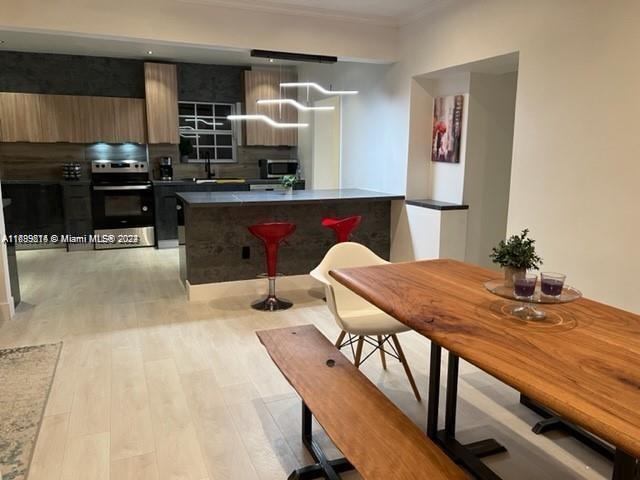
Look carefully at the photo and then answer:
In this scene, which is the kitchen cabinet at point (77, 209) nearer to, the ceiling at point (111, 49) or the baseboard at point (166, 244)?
the baseboard at point (166, 244)

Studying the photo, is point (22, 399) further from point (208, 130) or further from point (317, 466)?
point (208, 130)

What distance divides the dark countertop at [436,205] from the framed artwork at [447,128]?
41cm

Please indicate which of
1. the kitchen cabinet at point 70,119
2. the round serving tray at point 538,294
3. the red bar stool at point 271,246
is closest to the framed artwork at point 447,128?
the red bar stool at point 271,246

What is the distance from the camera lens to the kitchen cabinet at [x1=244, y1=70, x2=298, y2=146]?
7.26 metres

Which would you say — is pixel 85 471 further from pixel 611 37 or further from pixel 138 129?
pixel 138 129

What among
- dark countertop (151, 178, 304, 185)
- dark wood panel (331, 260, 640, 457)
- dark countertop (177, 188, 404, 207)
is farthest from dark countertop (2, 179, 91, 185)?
dark wood panel (331, 260, 640, 457)

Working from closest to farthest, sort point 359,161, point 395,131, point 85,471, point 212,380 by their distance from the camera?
point 85,471
point 212,380
point 395,131
point 359,161

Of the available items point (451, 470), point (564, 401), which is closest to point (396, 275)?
point (451, 470)

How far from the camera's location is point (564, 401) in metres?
1.17

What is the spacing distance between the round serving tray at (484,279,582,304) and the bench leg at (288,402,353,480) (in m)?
0.93

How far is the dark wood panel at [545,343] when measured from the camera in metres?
1.15

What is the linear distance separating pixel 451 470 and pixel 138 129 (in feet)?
22.1

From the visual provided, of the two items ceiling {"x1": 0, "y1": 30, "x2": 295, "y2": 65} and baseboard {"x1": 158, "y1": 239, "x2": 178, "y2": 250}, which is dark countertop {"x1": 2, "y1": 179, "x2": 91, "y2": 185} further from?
ceiling {"x1": 0, "y1": 30, "x2": 295, "y2": 65}

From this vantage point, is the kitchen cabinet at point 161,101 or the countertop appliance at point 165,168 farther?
the countertop appliance at point 165,168
